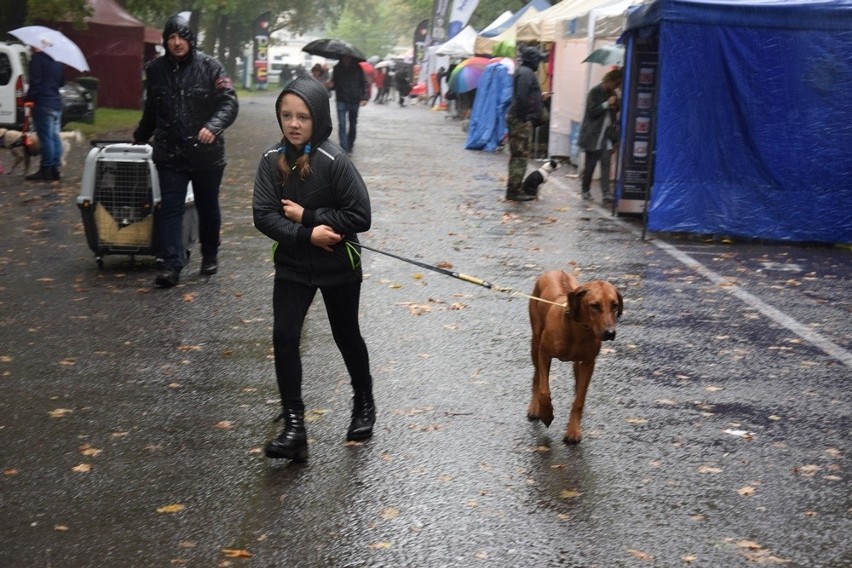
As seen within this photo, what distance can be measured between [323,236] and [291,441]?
0.91 meters

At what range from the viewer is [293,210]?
5387 mm

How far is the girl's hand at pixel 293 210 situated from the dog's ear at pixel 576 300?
1.26 metres

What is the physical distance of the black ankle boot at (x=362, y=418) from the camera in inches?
232

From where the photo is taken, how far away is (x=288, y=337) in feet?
18.1

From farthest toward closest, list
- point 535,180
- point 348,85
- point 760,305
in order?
A: point 348,85, point 535,180, point 760,305

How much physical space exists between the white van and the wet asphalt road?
12.7 m

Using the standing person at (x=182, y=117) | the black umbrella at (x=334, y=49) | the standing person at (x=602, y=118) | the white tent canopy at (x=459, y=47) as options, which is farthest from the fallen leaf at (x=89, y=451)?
the white tent canopy at (x=459, y=47)

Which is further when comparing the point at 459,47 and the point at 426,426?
the point at 459,47

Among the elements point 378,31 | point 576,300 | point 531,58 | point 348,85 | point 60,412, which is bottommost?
point 60,412

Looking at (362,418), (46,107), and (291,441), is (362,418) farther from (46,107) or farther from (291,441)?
(46,107)

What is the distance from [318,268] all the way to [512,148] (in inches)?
440

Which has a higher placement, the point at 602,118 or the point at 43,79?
the point at 43,79

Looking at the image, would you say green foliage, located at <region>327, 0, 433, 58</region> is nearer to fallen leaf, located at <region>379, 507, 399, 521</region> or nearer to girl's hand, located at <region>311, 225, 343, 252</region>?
girl's hand, located at <region>311, 225, 343, 252</region>

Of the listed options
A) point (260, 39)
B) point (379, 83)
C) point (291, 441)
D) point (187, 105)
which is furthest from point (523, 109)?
point (260, 39)
